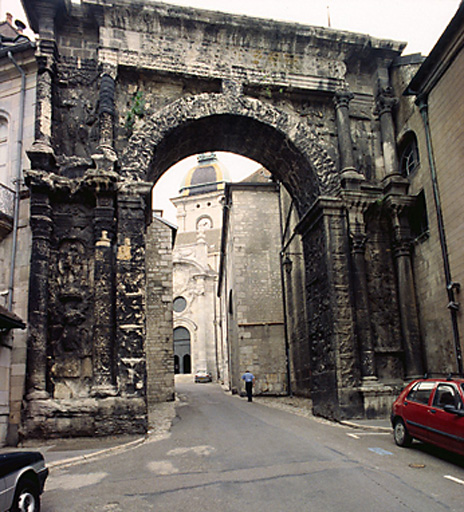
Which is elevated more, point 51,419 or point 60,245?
point 60,245

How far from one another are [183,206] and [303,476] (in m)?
63.4

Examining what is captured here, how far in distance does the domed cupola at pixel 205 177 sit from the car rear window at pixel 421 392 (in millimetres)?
62217

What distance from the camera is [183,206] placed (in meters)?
67.7

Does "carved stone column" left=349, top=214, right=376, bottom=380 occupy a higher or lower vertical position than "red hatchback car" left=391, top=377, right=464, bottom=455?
higher

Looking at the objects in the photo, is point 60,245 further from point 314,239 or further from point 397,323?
point 397,323

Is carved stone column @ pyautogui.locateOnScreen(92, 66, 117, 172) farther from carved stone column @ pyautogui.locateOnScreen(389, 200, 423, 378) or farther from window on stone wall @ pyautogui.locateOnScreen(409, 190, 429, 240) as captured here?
window on stone wall @ pyautogui.locateOnScreen(409, 190, 429, 240)

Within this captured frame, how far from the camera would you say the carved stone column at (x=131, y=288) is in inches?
368

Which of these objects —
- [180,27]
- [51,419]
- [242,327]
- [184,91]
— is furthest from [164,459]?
[242,327]

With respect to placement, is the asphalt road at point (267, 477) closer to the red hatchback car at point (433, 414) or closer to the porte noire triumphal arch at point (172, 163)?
the red hatchback car at point (433, 414)

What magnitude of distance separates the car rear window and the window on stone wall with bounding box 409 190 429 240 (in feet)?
14.0

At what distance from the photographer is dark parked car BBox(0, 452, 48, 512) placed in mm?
3727

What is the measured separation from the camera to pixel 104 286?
9.68m

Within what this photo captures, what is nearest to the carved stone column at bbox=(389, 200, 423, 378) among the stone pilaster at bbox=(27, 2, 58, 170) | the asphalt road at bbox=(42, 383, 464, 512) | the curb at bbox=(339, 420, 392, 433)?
the curb at bbox=(339, 420, 392, 433)

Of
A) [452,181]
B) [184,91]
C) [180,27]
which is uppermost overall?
[180,27]
